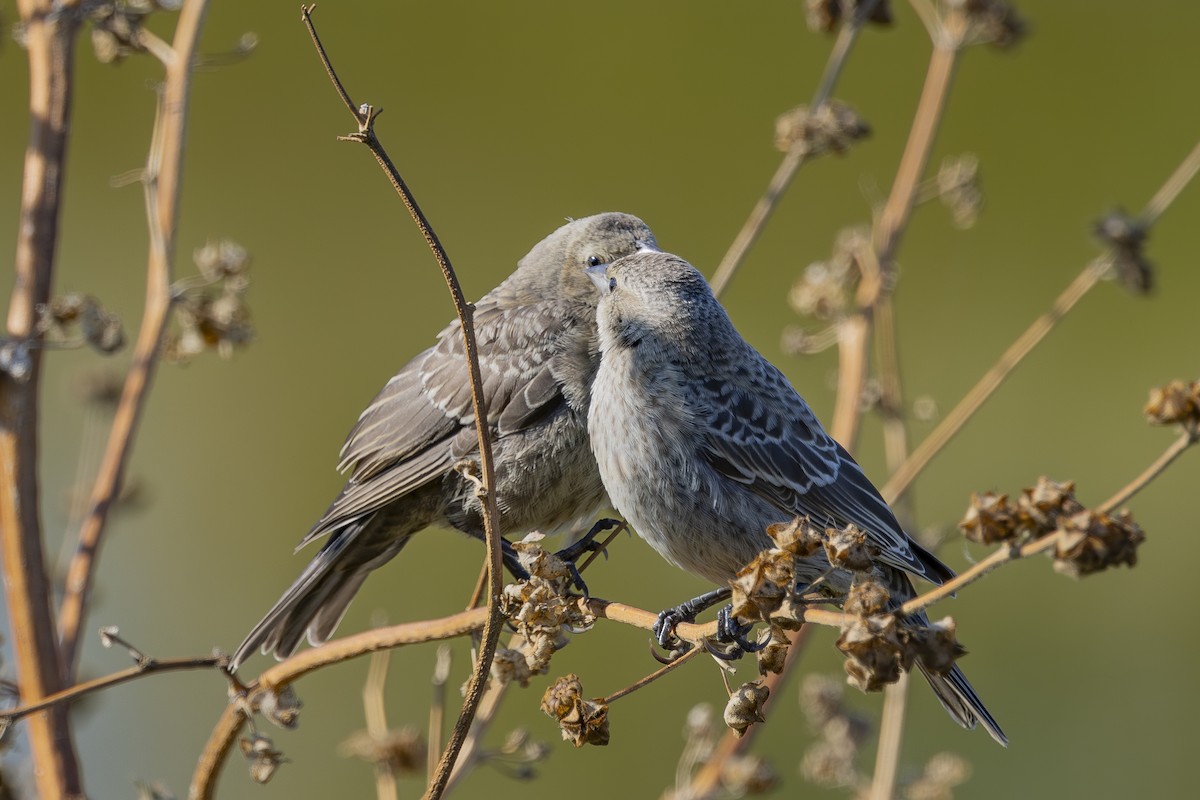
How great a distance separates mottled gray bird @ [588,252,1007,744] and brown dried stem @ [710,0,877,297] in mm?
138

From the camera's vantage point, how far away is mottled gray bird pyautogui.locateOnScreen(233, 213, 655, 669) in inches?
110

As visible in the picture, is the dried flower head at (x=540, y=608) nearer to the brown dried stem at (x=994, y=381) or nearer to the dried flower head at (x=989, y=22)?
the brown dried stem at (x=994, y=381)

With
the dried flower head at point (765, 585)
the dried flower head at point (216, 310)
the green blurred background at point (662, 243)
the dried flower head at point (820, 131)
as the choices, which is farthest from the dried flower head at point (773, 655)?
the green blurred background at point (662, 243)

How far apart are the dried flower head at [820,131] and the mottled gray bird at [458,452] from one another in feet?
2.00

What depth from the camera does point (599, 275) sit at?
296 cm

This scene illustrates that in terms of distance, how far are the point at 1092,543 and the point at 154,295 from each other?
4.69ft

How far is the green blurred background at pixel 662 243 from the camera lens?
547 centimetres

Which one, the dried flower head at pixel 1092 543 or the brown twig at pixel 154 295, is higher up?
the brown twig at pixel 154 295

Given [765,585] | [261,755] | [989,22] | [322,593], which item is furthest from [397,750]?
[989,22]

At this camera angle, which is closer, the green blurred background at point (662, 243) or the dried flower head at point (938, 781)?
the dried flower head at point (938, 781)

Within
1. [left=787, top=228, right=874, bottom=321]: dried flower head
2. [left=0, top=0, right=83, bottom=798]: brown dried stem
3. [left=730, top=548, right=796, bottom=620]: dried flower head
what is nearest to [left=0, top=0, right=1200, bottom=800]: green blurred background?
[left=787, top=228, right=874, bottom=321]: dried flower head

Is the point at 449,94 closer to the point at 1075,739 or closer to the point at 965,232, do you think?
the point at 965,232

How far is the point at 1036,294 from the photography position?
5.79 metres

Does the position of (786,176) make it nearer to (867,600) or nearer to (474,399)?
(474,399)
